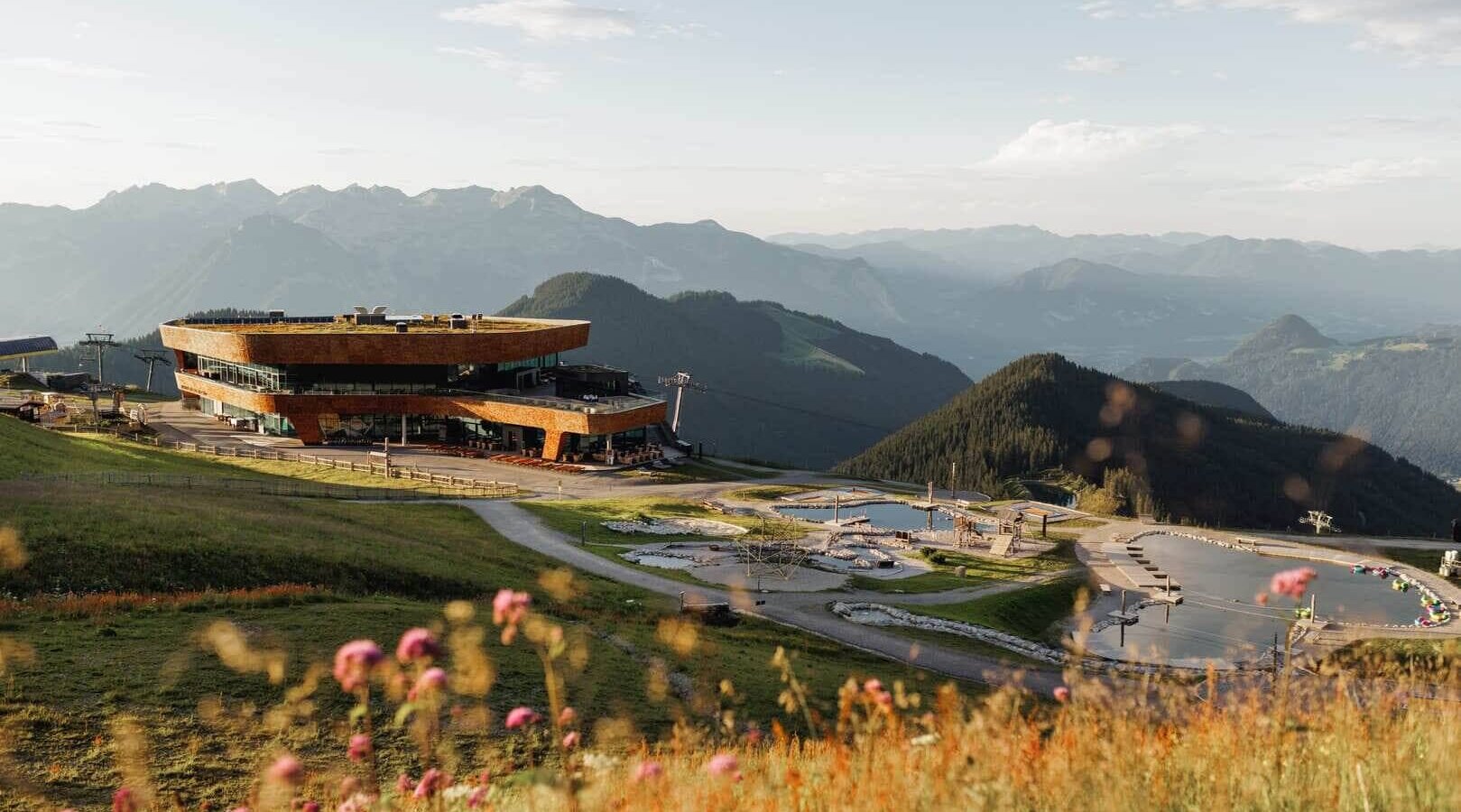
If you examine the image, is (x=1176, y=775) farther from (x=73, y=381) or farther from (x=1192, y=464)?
(x=1192, y=464)

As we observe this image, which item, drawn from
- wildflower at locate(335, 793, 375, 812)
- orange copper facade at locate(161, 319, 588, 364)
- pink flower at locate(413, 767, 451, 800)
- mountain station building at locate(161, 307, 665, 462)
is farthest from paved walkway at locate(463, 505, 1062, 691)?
orange copper facade at locate(161, 319, 588, 364)

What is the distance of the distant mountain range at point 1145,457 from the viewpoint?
476ft

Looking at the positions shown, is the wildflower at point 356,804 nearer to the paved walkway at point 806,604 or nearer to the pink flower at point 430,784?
the pink flower at point 430,784

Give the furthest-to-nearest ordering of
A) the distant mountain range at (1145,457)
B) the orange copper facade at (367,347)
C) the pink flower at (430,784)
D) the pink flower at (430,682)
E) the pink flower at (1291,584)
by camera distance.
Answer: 1. the distant mountain range at (1145,457)
2. the orange copper facade at (367,347)
3. the pink flower at (430,784)
4. the pink flower at (1291,584)
5. the pink flower at (430,682)

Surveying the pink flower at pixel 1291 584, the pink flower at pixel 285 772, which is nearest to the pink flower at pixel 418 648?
the pink flower at pixel 285 772

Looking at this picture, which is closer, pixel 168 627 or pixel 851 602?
pixel 168 627

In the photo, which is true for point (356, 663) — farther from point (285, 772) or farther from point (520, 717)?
point (520, 717)

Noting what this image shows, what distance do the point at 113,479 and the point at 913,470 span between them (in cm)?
12400

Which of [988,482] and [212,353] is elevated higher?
[212,353]

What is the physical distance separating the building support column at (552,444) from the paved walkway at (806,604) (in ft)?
80.0

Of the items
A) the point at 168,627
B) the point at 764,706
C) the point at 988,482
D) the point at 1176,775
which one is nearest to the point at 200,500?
the point at 168,627

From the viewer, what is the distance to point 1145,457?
515ft

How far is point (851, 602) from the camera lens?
43969mm

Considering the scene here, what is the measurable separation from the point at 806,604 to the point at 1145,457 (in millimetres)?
130502
